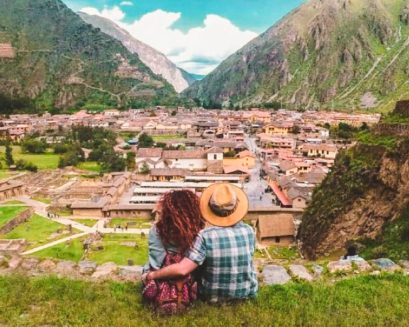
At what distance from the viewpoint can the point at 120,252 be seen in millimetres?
25547

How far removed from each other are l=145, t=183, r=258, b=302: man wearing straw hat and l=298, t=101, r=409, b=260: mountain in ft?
43.9

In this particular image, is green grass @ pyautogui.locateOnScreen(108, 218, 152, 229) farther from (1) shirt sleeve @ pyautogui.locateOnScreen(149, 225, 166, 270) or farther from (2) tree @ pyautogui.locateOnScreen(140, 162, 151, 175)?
(1) shirt sleeve @ pyautogui.locateOnScreen(149, 225, 166, 270)

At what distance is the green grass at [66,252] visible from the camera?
24.6 metres

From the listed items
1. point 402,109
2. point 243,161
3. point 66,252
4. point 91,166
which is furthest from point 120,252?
point 91,166

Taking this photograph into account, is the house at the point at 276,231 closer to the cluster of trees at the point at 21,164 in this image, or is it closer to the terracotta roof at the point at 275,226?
the terracotta roof at the point at 275,226

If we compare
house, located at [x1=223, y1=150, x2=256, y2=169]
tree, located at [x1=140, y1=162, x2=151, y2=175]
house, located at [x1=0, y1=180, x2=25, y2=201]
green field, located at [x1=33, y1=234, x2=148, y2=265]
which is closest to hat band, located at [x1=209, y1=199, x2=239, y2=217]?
green field, located at [x1=33, y1=234, x2=148, y2=265]

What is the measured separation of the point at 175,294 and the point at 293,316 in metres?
1.57

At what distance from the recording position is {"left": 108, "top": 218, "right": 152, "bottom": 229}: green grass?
106 ft

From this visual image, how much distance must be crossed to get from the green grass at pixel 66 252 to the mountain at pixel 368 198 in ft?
46.7

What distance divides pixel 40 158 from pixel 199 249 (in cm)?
6234

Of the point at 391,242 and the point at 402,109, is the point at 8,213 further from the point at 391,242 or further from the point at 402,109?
the point at 402,109

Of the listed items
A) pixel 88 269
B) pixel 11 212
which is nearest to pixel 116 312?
pixel 88 269

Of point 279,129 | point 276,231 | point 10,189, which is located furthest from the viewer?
point 279,129

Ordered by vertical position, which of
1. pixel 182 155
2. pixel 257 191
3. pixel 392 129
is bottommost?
pixel 257 191
